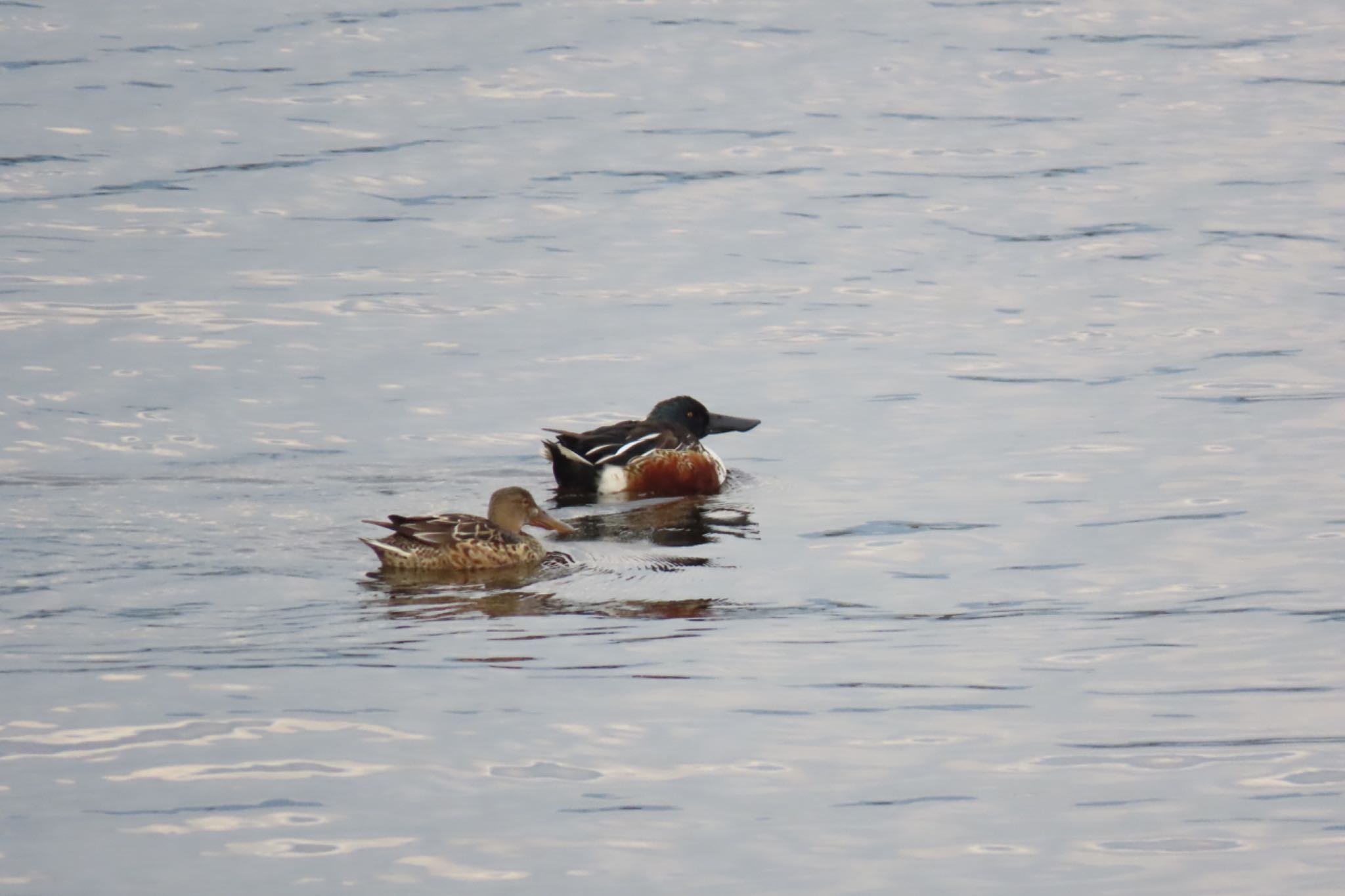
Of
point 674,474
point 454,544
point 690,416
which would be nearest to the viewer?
point 454,544

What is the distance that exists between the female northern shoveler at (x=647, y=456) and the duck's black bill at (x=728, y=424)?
0.06ft

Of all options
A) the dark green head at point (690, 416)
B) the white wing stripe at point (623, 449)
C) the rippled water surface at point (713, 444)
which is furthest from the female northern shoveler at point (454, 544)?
the dark green head at point (690, 416)

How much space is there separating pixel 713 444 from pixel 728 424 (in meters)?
0.62

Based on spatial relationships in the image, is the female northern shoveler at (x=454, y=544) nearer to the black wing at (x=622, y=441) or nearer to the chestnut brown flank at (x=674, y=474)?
the black wing at (x=622, y=441)

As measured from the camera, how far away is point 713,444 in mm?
14484

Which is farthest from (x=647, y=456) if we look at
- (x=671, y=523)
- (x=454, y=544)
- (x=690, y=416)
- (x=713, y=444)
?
(x=454, y=544)

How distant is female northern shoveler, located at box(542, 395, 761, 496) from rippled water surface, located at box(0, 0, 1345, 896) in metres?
0.23

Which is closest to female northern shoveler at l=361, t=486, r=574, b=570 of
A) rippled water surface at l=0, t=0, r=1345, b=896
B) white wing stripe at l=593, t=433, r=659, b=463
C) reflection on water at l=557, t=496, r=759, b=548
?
rippled water surface at l=0, t=0, r=1345, b=896

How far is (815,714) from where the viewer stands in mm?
8281

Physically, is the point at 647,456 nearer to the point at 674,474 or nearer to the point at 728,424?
the point at 674,474

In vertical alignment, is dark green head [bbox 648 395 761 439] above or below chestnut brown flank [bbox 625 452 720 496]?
above

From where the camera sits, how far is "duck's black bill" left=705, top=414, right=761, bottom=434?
1371 cm

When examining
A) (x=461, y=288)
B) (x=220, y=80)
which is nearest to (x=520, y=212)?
(x=461, y=288)

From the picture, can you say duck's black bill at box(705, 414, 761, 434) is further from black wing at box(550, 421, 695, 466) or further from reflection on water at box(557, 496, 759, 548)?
reflection on water at box(557, 496, 759, 548)
